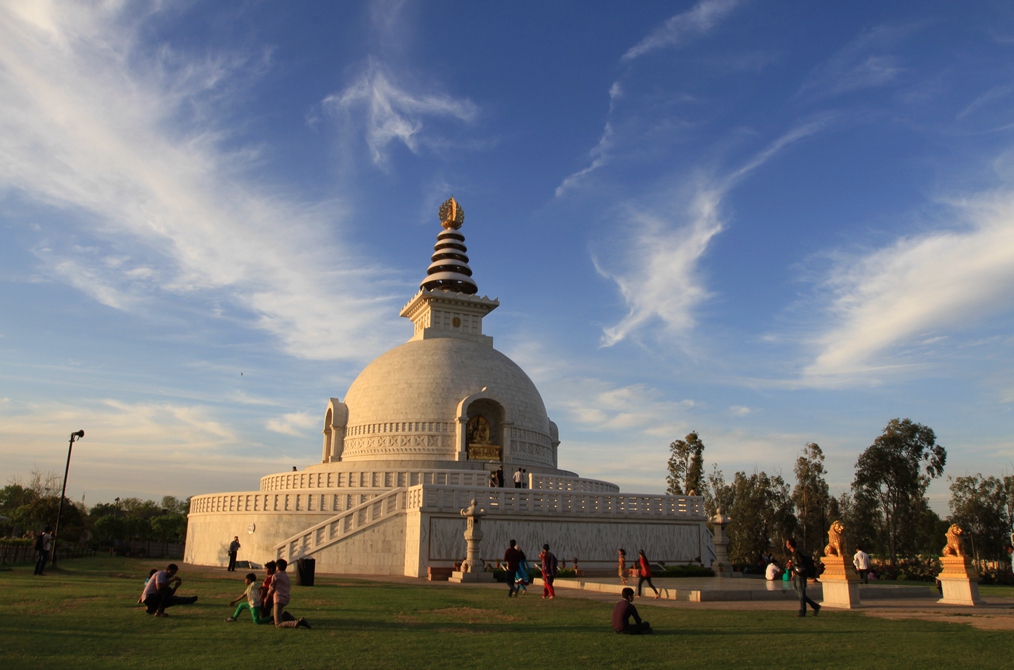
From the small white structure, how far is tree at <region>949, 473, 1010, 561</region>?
2629cm

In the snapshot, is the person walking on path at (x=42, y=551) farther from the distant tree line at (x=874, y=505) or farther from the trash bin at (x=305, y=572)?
the distant tree line at (x=874, y=505)

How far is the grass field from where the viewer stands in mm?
9398

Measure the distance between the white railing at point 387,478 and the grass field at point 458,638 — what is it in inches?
629

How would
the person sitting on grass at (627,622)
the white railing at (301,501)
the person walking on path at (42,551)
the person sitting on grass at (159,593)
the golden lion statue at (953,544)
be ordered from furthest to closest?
the white railing at (301,501) → the person walking on path at (42,551) → the golden lion statue at (953,544) → the person sitting on grass at (159,593) → the person sitting on grass at (627,622)

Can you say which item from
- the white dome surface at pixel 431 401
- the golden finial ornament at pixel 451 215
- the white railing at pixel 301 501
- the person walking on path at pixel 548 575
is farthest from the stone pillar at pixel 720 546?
the golden finial ornament at pixel 451 215

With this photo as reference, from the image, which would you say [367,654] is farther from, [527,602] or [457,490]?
[457,490]

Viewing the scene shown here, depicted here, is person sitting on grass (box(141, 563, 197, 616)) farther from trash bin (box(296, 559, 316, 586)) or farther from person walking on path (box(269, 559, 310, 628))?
trash bin (box(296, 559, 316, 586))

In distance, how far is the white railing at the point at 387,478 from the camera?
32.2 meters

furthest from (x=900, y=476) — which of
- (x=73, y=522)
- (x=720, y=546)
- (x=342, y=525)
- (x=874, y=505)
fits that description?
(x=73, y=522)

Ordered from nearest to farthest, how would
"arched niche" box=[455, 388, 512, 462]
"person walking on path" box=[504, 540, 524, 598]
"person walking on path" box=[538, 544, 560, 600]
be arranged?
"person walking on path" box=[538, 544, 560, 600], "person walking on path" box=[504, 540, 524, 598], "arched niche" box=[455, 388, 512, 462]

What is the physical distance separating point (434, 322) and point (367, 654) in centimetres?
3602

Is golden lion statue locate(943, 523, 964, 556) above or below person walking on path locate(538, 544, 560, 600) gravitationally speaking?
above

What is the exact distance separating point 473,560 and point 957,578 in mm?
13127

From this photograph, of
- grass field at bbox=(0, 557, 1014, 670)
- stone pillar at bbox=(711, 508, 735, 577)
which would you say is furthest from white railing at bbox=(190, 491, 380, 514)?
grass field at bbox=(0, 557, 1014, 670)
